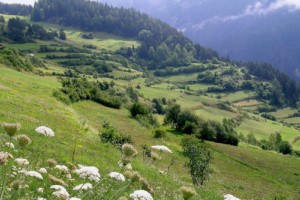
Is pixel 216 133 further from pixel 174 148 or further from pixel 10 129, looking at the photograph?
pixel 10 129

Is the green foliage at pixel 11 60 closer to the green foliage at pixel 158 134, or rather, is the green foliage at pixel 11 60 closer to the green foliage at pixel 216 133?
the green foliage at pixel 158 134

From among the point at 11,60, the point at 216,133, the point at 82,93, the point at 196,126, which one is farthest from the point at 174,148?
the point at 11,60

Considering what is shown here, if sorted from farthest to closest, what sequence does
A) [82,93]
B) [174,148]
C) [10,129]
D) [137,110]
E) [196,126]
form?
[196,126], [137,110], [82,93], [174,148], [10,129]

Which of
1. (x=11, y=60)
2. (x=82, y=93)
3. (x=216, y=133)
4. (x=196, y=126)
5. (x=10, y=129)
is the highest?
(x=10, y=129)

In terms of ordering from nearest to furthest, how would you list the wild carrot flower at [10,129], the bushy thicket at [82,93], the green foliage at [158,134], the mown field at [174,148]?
the wild carrot flower at [10,129] → the mown field at [174,148] → the green foliage at [158,134] → the bushy thicket at [82,93]

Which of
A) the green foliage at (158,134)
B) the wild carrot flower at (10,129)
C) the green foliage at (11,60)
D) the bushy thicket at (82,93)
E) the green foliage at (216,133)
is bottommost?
the green foliage at (216,133)

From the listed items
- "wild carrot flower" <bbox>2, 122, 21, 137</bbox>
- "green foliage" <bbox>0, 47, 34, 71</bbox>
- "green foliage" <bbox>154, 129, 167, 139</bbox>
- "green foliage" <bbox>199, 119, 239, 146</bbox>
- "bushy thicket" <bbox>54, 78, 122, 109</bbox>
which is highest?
"wild carrot flower" <bbox>2, 122, 21, 137</bbox>

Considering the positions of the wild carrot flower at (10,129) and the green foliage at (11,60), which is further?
the green foliage at (11,60)

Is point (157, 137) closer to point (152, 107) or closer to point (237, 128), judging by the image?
point (152, 107)

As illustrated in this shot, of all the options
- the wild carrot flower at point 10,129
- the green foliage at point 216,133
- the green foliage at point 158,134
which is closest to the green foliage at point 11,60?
the green foliage at point 158,134

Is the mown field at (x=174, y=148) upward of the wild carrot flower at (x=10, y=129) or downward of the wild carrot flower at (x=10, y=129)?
downward

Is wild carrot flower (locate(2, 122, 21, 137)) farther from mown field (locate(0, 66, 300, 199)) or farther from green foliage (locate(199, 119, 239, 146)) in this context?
green foliage (locate(199, 119, 239, 146))

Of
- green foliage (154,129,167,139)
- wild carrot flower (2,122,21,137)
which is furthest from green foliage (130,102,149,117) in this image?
wild carrot flower (2,122,21,137)

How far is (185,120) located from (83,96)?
924 inches
